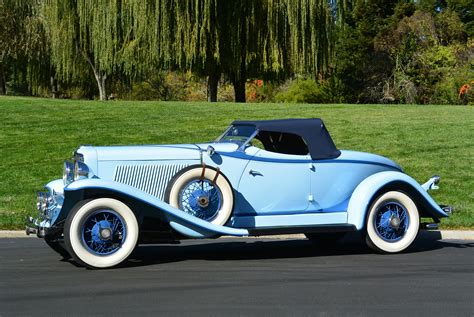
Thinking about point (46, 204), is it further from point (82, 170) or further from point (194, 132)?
point (194, 132)

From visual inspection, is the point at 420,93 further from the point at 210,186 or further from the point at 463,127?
the point at 210,186

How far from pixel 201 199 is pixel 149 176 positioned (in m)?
0.62

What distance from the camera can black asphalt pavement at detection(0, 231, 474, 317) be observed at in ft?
19.3

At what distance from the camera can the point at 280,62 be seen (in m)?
27.0

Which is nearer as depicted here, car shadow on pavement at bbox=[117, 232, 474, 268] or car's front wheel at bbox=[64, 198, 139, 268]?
car's front wheel at bbox=[64, 198, 139, 268]

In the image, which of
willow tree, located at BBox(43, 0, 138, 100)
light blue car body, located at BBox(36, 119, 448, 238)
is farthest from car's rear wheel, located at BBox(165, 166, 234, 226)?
willow tree, located at BBox(43, 0, 138, 100)

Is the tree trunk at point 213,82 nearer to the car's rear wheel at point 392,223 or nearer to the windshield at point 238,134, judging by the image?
the windshield at point 238,134

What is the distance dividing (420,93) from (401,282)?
36640mm

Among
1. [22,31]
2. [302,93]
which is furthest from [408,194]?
[302,93]

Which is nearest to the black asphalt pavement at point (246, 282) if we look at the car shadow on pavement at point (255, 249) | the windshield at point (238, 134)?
the car shadow on pavement at point (255, 249)

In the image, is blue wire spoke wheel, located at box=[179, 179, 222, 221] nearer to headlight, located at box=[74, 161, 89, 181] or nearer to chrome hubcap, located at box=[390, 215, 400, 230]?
headlight, located at box=[74, 161, 89, 181]

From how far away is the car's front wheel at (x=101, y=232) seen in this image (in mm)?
7402

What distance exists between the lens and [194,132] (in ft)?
61.1

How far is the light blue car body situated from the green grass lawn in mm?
2888
